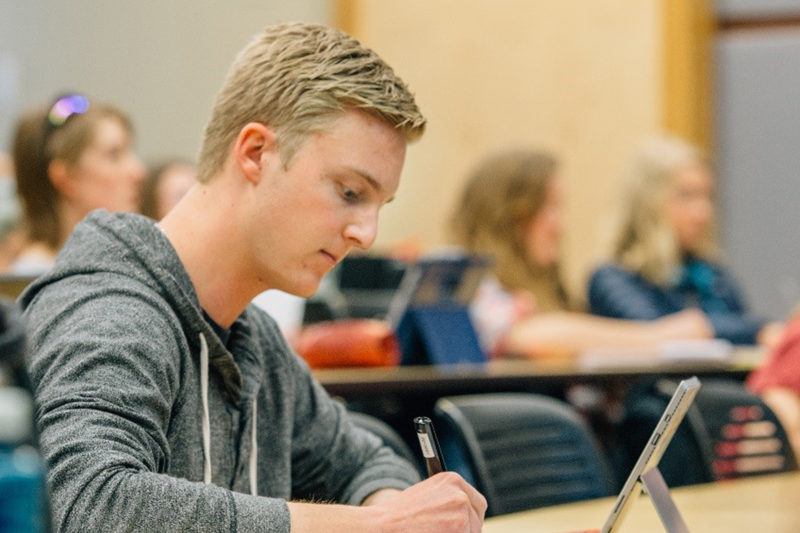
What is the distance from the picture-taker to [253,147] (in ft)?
4.50

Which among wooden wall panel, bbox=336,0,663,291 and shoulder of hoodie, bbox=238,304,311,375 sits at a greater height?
shoulder of hoodie, bbox=238,304,311,375

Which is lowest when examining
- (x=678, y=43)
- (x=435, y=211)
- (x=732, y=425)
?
(x=435, y=211)

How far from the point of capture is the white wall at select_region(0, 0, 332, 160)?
6.10 metres

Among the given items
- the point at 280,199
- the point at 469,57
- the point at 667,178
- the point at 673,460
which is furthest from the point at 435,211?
the point at 280,199

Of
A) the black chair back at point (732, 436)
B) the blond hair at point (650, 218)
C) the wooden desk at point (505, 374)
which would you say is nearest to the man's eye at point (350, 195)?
the black chair back at point (732, 436)

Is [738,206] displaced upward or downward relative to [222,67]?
downward

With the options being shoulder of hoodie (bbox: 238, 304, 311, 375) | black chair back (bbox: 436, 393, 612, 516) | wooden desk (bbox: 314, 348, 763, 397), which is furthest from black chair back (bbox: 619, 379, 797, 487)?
shoulder of hoodie (bbox: 238, 304, 311, 375)

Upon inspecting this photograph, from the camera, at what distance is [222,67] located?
6.45 meters

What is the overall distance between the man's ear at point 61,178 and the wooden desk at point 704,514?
7.67 feet

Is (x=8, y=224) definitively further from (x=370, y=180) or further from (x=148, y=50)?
(x=370, y=180)

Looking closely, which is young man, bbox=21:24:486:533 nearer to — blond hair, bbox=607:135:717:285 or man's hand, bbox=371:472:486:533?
man's hand, bbox=371:472:486:533

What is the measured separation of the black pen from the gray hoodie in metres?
0.15

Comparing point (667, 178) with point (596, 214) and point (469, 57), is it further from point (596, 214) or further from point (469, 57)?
point (469, 57)

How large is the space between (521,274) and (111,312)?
3429 millimetres
